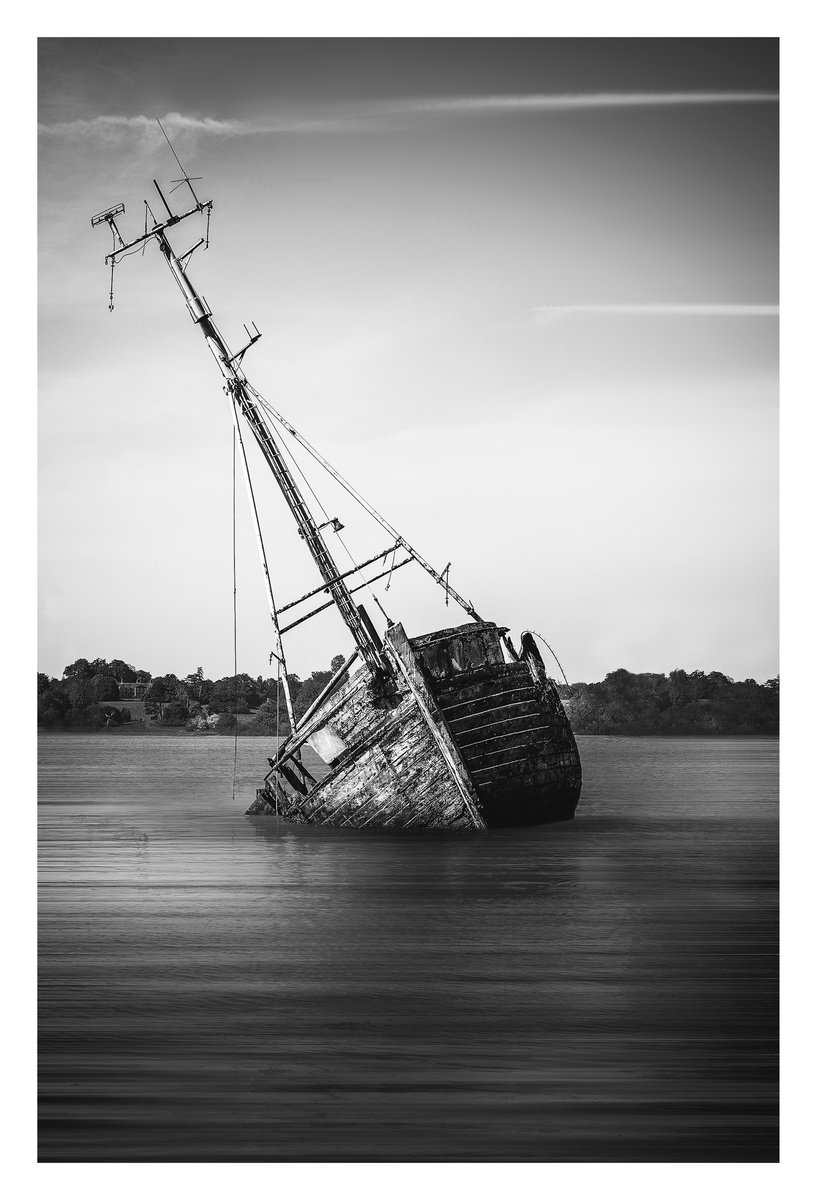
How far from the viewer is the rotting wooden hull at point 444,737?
42.5ft

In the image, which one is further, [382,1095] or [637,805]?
[637,805]

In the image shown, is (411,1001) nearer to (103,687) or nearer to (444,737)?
(444,737)

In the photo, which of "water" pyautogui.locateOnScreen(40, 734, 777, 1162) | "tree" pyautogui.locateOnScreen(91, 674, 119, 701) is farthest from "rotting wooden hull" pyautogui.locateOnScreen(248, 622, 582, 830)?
"tree" pyautogui.locateOnScreen(91, 674, 119, 701)

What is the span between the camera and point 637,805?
21.6m

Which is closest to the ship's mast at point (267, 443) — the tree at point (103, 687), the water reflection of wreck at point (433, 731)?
the water reflection of wreck at point (433, 731)

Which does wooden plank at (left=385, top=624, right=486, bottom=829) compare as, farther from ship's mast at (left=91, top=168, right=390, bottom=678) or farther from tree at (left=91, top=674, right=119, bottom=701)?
tree at (left=91, top=674, right=119, bottom=701)

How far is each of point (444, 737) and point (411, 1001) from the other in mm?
5985

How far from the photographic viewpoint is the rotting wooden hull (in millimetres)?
12945

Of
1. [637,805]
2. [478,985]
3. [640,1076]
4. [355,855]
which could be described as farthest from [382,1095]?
[637,805]

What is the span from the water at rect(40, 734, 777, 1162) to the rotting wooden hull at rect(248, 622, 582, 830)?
0.49m

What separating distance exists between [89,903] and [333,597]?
5.89m

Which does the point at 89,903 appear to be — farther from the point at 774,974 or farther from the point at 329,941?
the point at 774,974

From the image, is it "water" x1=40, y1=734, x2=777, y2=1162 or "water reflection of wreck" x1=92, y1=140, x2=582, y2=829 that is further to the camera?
"water reflection of wreck" x1=92, y1=140, x2=582, y2=829
